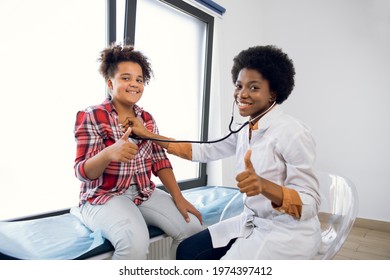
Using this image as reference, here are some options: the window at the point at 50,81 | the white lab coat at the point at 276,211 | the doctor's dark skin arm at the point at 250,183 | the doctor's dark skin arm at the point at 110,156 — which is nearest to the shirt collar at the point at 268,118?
the white lab coat at the point at 276,211

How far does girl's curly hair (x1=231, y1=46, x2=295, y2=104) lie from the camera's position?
0.94 m

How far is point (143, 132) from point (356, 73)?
1850 millimetres

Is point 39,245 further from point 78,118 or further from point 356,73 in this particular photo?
point 356,73

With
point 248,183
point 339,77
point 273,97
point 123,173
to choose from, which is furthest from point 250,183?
point 339,77

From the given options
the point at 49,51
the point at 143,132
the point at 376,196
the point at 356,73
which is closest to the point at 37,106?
the point at 49,51

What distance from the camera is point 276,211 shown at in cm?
83

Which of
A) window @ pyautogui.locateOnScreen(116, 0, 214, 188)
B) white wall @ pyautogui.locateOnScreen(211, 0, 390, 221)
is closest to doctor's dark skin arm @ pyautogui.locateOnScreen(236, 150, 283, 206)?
window @ pyautogui.locateOnScreen(116, 0, 214, 188)

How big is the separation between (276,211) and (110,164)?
0.59 meters

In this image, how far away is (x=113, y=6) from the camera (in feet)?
4.91

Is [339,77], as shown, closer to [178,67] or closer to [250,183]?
[178,67]

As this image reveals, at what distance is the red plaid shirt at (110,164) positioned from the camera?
0.96 metres

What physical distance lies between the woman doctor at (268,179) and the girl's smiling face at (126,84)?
0.30 feet

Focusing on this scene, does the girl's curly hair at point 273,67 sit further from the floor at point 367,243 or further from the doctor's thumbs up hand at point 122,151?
the floor at point 367,243
